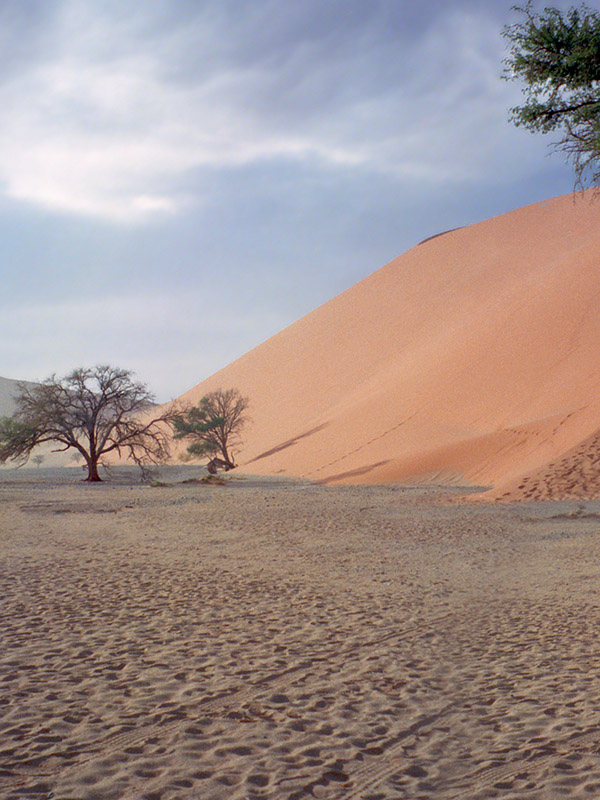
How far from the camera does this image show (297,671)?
475 cm

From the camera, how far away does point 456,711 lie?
13.4 feet

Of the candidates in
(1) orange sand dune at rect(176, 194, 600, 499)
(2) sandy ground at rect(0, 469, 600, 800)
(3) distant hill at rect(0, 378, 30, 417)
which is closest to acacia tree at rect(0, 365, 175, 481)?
(1) orange sand dune at rect(176, 194, 600, 499)

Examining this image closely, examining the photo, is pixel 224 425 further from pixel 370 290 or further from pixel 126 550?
pixel 370 290

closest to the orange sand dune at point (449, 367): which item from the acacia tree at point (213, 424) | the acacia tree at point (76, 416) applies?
the acacia tree at point (213, 424)

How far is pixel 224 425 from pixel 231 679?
35.1m

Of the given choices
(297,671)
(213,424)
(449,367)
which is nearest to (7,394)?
(213,424)

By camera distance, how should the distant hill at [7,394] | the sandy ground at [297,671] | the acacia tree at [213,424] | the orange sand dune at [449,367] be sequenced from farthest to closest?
1. the distant hill at [7,394]
2. the acacia tree at [213,424]
3. the orange sand dune at [449,367]
4. the sandy ground at [297,671]

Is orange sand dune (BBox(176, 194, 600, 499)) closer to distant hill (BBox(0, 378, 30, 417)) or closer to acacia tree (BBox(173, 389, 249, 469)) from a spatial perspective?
acacia tree (BBox(173, 389, 249, 469))

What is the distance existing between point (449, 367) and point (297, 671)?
3364 cm

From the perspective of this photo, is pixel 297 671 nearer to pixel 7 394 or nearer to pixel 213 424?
pixel 213 424

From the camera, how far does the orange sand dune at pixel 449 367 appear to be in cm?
2484

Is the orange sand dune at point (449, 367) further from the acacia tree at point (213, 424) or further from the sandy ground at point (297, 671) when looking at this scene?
the sandy ground at point (297, 671)

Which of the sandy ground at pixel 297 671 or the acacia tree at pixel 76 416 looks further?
the acacia tree at pixel 76 416

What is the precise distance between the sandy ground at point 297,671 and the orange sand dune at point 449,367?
1023cm
